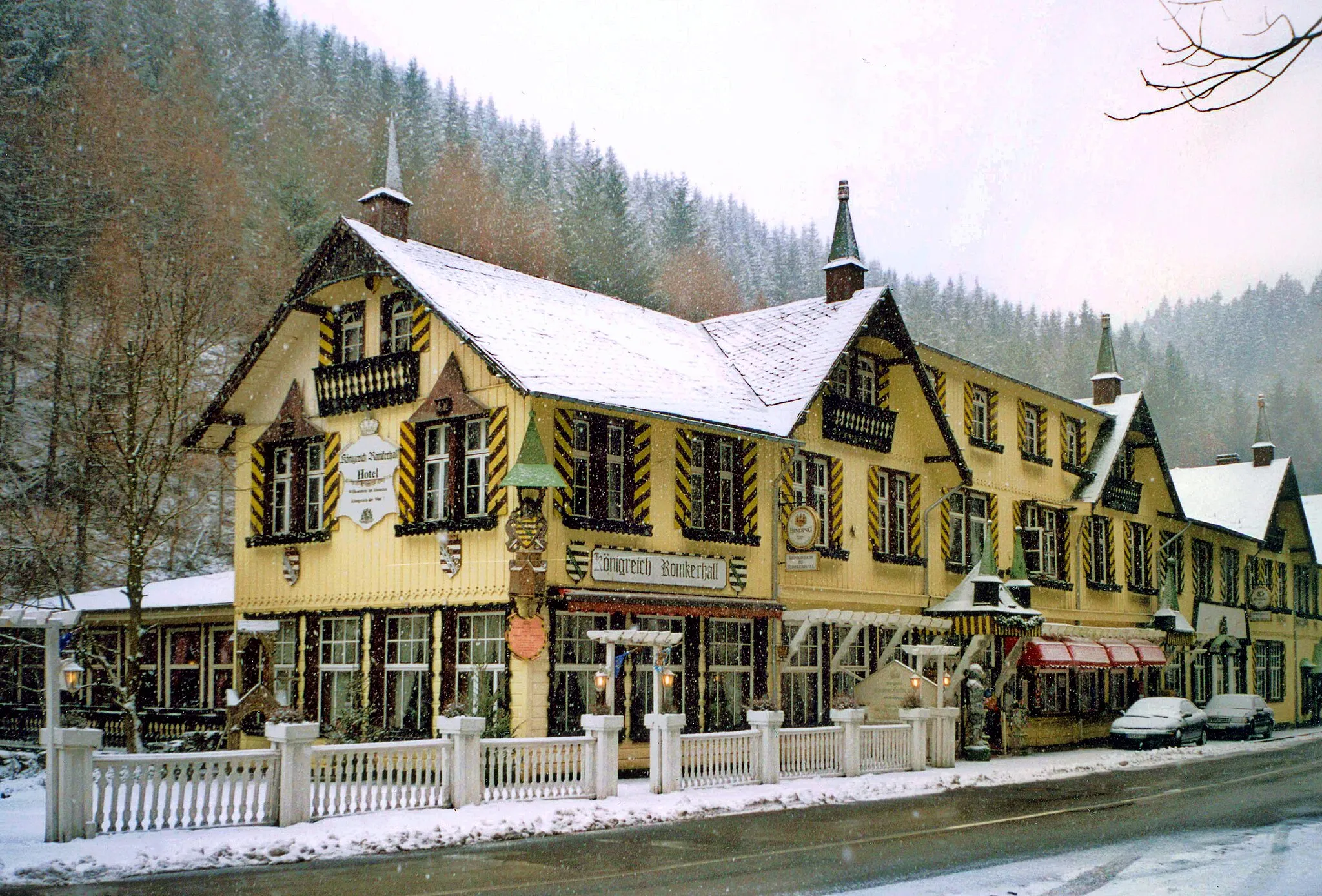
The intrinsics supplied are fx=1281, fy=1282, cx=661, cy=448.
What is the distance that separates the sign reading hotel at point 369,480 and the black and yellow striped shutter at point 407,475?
185mm

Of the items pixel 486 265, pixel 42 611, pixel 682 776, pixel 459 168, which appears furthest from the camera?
pixel 459 168

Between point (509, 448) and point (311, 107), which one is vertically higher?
point (311, 107)

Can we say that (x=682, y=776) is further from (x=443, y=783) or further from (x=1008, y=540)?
(x=1008, y=540)

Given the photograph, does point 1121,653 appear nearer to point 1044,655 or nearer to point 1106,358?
point 1044,655

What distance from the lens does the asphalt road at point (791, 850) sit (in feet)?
37.5

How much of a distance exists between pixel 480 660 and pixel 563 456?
3.59 meters

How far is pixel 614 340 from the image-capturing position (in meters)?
25.1

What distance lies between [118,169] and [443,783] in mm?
38704

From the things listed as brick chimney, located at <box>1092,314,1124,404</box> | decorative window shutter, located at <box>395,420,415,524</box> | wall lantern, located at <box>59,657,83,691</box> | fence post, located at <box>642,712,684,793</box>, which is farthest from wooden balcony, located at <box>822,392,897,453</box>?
brick chimney, located at <box>1092,314,1124,404</box>

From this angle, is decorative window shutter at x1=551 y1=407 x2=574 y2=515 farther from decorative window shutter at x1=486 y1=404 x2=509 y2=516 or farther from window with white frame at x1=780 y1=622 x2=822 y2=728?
window with white frame at x1=780 y1=622 x2=822 y2=728

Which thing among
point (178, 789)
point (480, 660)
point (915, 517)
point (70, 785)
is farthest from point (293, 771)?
point (915, 517)

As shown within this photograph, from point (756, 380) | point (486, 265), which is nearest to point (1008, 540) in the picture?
point (756, 380)

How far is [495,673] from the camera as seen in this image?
2064cm

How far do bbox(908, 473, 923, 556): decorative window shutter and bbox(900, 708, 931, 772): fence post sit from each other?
5.72m
